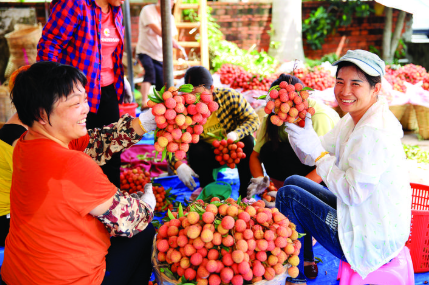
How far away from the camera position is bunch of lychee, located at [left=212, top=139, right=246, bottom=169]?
288 centimetres

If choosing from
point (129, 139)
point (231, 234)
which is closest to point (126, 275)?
point (231, 234)

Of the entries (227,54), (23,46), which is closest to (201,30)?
(227,54)

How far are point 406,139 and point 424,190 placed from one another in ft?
9.54

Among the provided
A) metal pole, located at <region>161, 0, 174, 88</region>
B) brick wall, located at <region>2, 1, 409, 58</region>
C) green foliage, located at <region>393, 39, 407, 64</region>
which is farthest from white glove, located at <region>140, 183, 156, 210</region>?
green foliage, located at <region>393, 39, 407, 64</region>

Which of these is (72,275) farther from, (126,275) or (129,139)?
(129,139)

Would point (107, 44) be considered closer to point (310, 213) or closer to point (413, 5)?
A: point (310, 213)

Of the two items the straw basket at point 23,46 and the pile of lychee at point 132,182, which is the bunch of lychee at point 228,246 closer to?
the pile of lychee at point 132,182

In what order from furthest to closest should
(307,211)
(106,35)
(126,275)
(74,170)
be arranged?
1. (106,35)
2. (307,211)
3. (126,275)
4. (74,170)

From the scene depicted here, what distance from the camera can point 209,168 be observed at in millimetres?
3109

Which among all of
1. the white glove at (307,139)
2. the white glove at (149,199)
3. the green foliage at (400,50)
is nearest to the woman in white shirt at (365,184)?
the white glove at (307,139)

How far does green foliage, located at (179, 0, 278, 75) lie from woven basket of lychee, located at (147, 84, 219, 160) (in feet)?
14.2

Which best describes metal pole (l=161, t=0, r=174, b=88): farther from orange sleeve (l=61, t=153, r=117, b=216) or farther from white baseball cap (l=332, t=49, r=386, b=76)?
orange sleeve (l=61, t=153, r=117, b=216)

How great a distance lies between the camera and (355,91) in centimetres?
167

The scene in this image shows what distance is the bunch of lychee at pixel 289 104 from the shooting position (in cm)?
200
